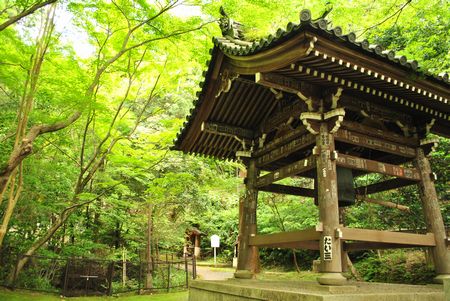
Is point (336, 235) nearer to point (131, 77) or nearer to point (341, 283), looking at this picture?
point (341, 283)

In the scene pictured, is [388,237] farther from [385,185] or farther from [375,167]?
[385,185]

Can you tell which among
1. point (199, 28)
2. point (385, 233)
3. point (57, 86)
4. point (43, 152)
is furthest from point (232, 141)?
point (43, 152)

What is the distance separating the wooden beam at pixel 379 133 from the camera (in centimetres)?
574

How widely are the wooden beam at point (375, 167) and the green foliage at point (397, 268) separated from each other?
4640 millimetres

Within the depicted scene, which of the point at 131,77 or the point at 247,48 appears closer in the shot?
the point at 247,48

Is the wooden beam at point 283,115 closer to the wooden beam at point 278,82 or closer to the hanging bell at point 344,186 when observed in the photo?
the wooden beam at point 278,82

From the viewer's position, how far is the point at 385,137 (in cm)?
614

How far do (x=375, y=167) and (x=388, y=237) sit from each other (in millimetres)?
1201

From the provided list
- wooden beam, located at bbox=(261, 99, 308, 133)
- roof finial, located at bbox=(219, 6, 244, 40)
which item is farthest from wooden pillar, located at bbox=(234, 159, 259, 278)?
roof finial, located at bbox=(219, 6, 244, 40)

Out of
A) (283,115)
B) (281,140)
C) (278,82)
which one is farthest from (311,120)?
(281,140)

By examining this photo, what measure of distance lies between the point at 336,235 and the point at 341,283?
64 cm

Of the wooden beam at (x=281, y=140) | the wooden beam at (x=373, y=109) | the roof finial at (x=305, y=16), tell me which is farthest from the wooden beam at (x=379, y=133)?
the roof finial at (x=305, y=16)

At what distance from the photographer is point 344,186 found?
595 centimetres

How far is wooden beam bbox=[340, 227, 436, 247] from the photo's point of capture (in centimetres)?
491
